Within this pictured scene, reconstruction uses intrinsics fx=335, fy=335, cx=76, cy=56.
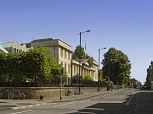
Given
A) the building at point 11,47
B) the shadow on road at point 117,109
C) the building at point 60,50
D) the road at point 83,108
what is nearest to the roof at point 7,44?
the building at point 11,47

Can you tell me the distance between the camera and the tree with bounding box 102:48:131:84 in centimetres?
12175

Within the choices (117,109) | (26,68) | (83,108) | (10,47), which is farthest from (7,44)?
(117,109)

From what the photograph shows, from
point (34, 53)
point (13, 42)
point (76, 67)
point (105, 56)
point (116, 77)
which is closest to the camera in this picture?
point (34, 53)

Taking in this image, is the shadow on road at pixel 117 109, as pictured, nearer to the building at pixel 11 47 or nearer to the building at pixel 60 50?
the building at pixel 11 47

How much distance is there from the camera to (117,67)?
124m

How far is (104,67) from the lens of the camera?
12812 cm

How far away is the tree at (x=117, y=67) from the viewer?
4793 inches

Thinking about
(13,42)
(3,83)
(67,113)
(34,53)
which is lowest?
(67,113)

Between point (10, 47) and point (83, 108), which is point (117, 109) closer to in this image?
point (83, 108)

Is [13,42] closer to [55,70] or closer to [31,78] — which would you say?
[55,70]

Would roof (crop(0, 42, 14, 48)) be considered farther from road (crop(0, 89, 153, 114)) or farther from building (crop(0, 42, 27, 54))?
road (crop(0, 89, 153, 114))

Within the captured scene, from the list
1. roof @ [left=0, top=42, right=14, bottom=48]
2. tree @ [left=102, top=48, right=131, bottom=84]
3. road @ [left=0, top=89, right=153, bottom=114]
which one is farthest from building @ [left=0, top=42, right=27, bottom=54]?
tree @ [left=102, top=48, right=131, bottom=84]

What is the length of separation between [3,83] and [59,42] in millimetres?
36046

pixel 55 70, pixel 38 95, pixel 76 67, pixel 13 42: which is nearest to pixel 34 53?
pixel 38 95
